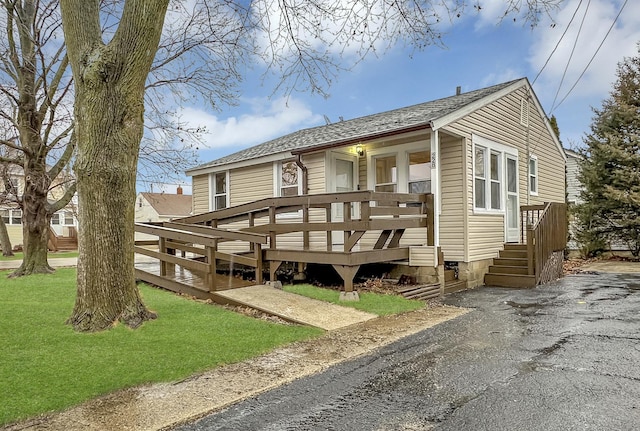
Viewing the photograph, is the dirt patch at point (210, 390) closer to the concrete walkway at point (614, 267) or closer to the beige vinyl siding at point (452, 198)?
the beige vinyl siding at point (452, 198)

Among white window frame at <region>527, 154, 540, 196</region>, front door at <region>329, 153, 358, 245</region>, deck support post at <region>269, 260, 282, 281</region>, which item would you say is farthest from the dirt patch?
white window frame at <region>527, 154, 540, 196</region>

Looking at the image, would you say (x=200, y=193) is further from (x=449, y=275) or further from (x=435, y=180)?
(x=449, y=275)

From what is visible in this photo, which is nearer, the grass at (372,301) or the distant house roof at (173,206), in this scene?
the grass at (372,301)

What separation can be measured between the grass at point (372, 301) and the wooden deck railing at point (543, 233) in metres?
3.62

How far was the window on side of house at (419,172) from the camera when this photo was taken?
10250 mm

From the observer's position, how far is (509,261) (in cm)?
1033

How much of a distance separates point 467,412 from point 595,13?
31.0 feet

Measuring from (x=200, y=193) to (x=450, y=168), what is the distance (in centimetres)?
896

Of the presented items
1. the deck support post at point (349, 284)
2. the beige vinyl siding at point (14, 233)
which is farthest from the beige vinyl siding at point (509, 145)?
the beige vinyl siding at point (14, 233)

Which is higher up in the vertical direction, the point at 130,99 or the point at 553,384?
the point at 130,99

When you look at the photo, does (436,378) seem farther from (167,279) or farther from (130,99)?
(167,279)

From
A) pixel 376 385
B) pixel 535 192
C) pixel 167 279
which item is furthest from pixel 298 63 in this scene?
pixel 535 192

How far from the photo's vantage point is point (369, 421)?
3.14m

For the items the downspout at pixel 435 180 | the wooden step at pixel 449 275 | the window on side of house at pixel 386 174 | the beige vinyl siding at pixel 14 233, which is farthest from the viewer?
the beige vinyl siding at pixel 14 233
